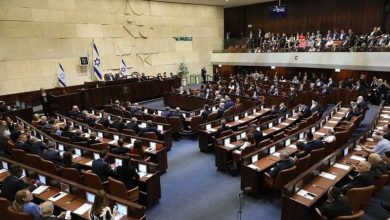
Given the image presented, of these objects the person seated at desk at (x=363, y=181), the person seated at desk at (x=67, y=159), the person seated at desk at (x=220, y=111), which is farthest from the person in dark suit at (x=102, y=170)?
the person seated at desk at (x=220, y=111)

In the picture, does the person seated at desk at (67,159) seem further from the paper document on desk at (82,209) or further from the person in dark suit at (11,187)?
the paper document on desk at (82,209)

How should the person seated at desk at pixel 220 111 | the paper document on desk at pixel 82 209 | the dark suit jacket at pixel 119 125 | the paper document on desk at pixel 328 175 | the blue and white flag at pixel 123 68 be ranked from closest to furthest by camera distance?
1. the paper document on desk at pixel 82 209
2. the paper document on desk at pixel 328 175
3. the dark suit jacket at pixel 119 125
4. the person seated at desk at pixel 220 111
5. the blue and white flag at pixel 123 68

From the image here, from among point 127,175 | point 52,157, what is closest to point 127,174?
point 127,175

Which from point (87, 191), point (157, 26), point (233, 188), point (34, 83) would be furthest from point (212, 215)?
point (157, 26)

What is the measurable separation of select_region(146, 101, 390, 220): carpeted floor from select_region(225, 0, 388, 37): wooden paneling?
1494 centimetres

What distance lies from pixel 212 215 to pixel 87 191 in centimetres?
245

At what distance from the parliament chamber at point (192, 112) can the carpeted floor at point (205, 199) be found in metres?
0.04

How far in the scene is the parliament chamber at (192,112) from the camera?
5.07 meters

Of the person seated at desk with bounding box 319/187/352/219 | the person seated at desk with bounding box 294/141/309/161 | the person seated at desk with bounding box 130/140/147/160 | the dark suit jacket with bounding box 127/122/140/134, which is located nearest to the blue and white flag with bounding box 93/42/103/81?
the dark suit jacket with bounding box 127/122/140/134

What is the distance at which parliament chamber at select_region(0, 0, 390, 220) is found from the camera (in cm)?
507

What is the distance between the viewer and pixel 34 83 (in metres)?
14.8

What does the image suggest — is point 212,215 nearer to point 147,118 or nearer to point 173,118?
point 173,118

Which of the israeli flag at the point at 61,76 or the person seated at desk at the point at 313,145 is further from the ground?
the israeli flag at the point at 61,76

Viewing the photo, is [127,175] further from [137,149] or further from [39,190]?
[39,190]
